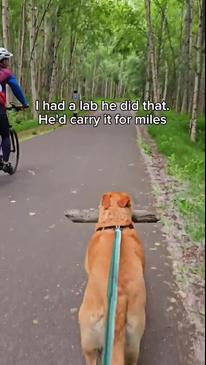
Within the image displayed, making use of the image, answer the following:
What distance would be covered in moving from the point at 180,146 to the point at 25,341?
8.94 metres

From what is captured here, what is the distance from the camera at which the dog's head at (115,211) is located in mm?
3453

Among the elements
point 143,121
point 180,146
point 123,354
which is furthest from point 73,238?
point 143,121

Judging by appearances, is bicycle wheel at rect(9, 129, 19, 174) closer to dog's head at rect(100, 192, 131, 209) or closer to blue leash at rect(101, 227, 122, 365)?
dog's head at rect(100, 192, 131, 209)

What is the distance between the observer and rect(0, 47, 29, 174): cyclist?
775 cm

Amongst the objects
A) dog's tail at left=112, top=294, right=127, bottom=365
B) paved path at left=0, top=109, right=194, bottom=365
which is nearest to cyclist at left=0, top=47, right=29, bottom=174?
paved path at left=0, top=109, right=194, bottom=365

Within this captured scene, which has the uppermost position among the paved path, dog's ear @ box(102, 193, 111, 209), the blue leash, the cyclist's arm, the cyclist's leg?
the cyclist's arm

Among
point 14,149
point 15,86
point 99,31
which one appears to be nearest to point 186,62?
point 99,31

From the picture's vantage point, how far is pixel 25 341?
3594 millimetres

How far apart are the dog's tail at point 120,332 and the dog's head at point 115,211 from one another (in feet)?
2.92

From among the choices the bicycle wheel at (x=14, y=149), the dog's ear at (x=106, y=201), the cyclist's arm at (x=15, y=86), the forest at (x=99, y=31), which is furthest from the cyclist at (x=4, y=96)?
the forest at (x=99, y=31)

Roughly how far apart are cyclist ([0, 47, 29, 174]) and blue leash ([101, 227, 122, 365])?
5.60 metres

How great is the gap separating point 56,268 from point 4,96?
4105mm

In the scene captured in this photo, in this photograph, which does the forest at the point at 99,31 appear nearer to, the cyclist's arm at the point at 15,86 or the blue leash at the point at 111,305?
the cyclist's arm at the point at 15,86

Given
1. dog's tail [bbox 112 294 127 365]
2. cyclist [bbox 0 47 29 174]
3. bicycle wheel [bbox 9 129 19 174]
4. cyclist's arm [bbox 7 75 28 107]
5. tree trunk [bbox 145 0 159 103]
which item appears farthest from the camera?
tree trunk [bbox 145 0 159 103]
